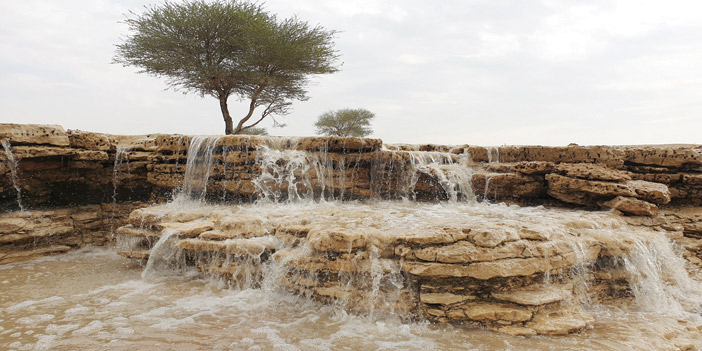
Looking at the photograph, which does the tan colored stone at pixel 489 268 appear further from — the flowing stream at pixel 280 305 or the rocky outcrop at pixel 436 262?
the flowing stream at pixel 280 305

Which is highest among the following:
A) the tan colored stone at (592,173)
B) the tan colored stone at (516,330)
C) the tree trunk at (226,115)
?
the tree trunk at (226,115)

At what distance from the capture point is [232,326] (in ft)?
11.1

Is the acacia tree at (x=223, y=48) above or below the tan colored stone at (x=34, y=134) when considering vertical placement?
above

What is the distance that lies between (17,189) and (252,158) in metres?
4.54

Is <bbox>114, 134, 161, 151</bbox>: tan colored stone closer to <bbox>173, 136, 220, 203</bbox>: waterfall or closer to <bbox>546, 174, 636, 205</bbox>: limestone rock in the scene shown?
<bbox>173, 136, 220, 203</bbox>: waterfall

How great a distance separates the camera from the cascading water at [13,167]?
6.03 metres

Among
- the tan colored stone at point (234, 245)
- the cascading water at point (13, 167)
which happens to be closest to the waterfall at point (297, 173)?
the tan colored stone at point (234, 245)

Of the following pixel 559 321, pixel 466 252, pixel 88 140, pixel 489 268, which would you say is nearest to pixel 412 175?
pixel 466 252

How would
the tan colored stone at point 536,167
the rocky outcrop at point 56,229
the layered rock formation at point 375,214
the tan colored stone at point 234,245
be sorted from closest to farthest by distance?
the layered rock formation at point 375,214 < the tan colored stone at point 234,245 < the rocky outcrop at point 56,229 < the tan colored stone at point 536,167

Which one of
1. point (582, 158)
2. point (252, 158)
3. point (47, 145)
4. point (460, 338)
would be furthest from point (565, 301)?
point (47, 145)

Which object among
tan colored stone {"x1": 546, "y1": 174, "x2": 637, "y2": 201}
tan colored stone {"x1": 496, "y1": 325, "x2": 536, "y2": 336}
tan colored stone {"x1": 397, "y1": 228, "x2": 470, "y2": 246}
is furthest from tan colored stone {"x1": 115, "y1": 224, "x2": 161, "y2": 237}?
tan colored stone {"x1": 546, "y1": 174, "x2": 637, "y2": 201}

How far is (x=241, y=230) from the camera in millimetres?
4852

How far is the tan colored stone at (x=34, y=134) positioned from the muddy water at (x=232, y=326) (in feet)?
10.1

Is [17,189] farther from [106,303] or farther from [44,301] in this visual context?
[106,303]
